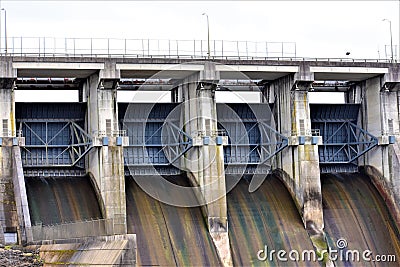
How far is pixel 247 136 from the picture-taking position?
62.1 m

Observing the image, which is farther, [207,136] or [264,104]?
[264,104]

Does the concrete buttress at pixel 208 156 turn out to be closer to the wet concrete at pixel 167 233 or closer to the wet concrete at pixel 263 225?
the wet concrete at pixel 167 233

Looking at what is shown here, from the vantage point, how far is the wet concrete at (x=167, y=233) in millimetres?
50344

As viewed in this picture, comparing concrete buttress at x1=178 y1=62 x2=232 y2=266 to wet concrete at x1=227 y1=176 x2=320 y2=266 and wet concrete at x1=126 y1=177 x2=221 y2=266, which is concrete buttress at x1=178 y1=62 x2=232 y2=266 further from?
wet concrete at x1=227 y1=176 x2=320 y2=266

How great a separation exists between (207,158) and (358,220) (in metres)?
10.9

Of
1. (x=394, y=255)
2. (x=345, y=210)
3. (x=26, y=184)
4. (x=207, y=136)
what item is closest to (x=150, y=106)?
(x=207, y=136)

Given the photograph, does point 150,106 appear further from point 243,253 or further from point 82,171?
point 243,253

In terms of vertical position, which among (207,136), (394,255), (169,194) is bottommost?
(394,255)

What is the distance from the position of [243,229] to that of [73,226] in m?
11.5

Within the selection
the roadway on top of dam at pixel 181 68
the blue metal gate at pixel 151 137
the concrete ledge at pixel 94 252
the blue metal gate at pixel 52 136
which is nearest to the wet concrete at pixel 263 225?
→ the blue metal gate at pixel 151 137

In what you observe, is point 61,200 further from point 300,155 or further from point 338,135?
point 338,135

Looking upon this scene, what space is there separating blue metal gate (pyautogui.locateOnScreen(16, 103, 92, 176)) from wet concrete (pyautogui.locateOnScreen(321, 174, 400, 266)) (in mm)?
16648

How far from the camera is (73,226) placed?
48344mm

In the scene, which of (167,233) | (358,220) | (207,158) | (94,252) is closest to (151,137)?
(207,158)
